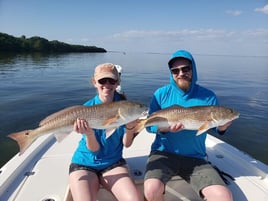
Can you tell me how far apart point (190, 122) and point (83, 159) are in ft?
4.87

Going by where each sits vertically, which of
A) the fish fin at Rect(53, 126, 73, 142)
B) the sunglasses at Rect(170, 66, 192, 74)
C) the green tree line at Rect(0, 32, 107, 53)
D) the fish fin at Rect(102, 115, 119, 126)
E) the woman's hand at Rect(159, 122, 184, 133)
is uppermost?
the sunglasses at Rect(170, 66, 192, 74)

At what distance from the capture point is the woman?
3.32 metres

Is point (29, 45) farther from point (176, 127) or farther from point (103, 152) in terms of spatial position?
point (176, 127)

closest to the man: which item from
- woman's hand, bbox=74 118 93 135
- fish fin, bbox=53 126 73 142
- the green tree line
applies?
woman's hand, bbox=74 118 93 135

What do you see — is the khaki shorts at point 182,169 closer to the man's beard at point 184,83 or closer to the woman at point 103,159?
the woman at point 103,159

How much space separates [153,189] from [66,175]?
1412mm

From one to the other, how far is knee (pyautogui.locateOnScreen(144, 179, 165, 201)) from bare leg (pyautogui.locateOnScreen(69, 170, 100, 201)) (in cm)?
62

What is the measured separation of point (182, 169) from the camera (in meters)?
3.79

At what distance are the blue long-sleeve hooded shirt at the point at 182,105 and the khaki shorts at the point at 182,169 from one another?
0.35 ft

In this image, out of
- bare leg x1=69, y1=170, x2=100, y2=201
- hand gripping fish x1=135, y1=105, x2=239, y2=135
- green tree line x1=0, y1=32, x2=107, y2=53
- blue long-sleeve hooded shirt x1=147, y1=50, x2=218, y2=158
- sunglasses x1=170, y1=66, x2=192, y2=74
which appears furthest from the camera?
green tree line x1=0, y1=32, x2=107, y2=53

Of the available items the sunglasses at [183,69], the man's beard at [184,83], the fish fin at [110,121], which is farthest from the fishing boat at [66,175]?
the sunglasses at [183,69]

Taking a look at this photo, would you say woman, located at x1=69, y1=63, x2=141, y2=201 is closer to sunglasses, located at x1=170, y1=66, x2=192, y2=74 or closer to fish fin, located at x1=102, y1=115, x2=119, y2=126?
fish fin, located at x1=102, y1=115, x2=119, y2=126

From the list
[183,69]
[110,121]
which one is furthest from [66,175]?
[183,69]

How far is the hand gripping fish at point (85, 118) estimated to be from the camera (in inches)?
133
